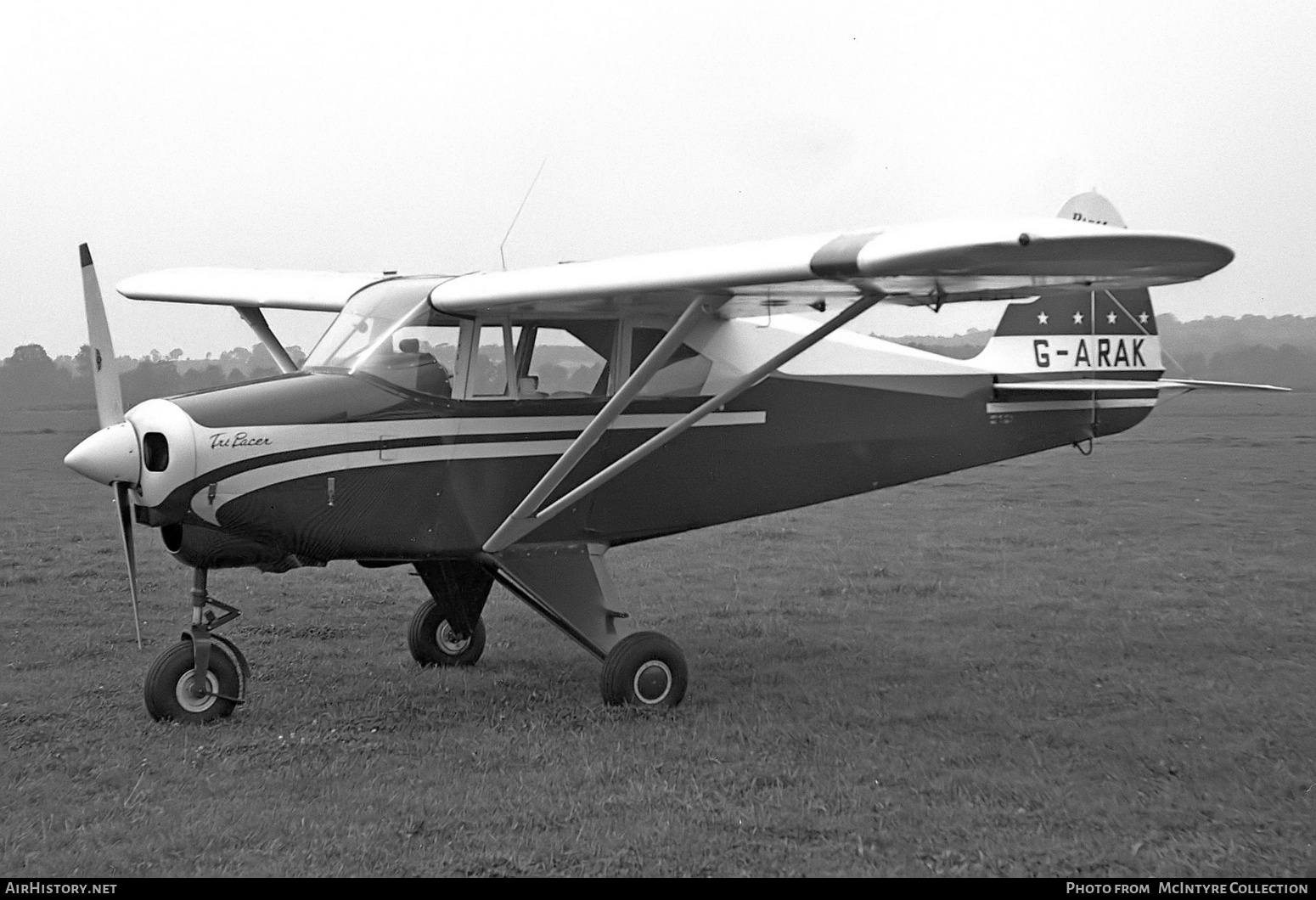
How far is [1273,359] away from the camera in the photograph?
26.3 m

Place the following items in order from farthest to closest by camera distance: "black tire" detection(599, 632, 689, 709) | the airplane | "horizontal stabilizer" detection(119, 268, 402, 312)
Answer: "horizontal stabilizer" detection(119, 268, 402, 312) → "black tire" detection(599, 632, 689, 709) → the airplane

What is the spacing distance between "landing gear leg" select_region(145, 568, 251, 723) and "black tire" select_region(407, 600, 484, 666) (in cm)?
163

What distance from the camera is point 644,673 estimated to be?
22.7ft

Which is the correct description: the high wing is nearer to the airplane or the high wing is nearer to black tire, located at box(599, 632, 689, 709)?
the airplane

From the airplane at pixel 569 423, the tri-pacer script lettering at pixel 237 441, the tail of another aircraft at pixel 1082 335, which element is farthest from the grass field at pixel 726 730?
the tail of another aircraft at pixel 1082 335

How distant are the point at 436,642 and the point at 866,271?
14.0 feet

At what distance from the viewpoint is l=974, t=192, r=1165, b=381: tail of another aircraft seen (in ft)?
29.9

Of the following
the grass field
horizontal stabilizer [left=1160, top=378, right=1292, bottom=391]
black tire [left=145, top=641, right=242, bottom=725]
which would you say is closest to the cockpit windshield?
black tire [left=145, top=641, right=242, bottom=725]

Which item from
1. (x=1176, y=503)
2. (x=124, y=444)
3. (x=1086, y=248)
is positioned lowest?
(x=1176, y=503)

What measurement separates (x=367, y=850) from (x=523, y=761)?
1.28 meters

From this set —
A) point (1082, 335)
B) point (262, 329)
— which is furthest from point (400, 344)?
point (1082, 335)

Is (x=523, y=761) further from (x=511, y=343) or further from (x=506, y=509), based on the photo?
(x=511, y=343)

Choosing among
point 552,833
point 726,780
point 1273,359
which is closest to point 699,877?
point 552,833

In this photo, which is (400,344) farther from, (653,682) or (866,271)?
(866,271)
